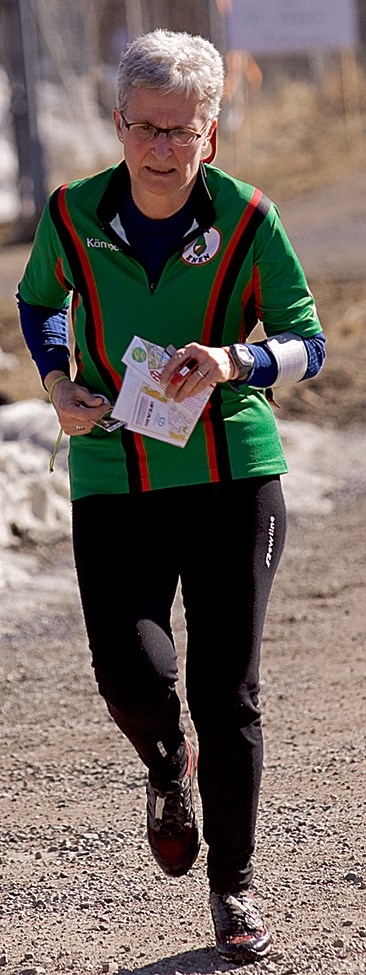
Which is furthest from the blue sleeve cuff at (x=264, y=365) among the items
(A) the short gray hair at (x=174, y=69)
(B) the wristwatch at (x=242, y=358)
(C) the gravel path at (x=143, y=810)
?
(C) the gravel path at (x=143, y=810)

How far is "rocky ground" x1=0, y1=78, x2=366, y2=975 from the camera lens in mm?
3377

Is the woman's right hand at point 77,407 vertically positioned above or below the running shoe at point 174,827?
above

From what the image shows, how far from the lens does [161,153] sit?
10.1ft

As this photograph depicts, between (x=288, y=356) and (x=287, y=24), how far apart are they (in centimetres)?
1685

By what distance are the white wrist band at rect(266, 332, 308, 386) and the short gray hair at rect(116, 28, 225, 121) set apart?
1.66ft

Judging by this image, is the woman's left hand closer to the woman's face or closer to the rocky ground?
the woman's face

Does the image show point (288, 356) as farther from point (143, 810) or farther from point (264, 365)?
point (143, 810)

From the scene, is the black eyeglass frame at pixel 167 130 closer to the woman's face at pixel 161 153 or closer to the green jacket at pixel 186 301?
the woman's face at pixel 161 153

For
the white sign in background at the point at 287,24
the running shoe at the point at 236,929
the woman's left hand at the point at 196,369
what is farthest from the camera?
the white sign in background at the point at 287,24

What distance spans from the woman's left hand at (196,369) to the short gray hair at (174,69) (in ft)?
1.77

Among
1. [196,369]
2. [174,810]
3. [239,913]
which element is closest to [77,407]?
[196,369]

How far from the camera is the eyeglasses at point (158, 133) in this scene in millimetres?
3088

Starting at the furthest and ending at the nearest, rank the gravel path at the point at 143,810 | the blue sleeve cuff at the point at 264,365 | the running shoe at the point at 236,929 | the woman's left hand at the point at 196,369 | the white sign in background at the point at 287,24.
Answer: the white sign in background at the point at 287,24 < the gravel path at the point at 143,810 < the running shoe at the point at 236,929 < the blue sleeve cuff at the point at 264,365 < the woman's left hand at the point at 196,369

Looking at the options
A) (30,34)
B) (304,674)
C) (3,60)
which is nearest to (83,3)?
(3,60)
